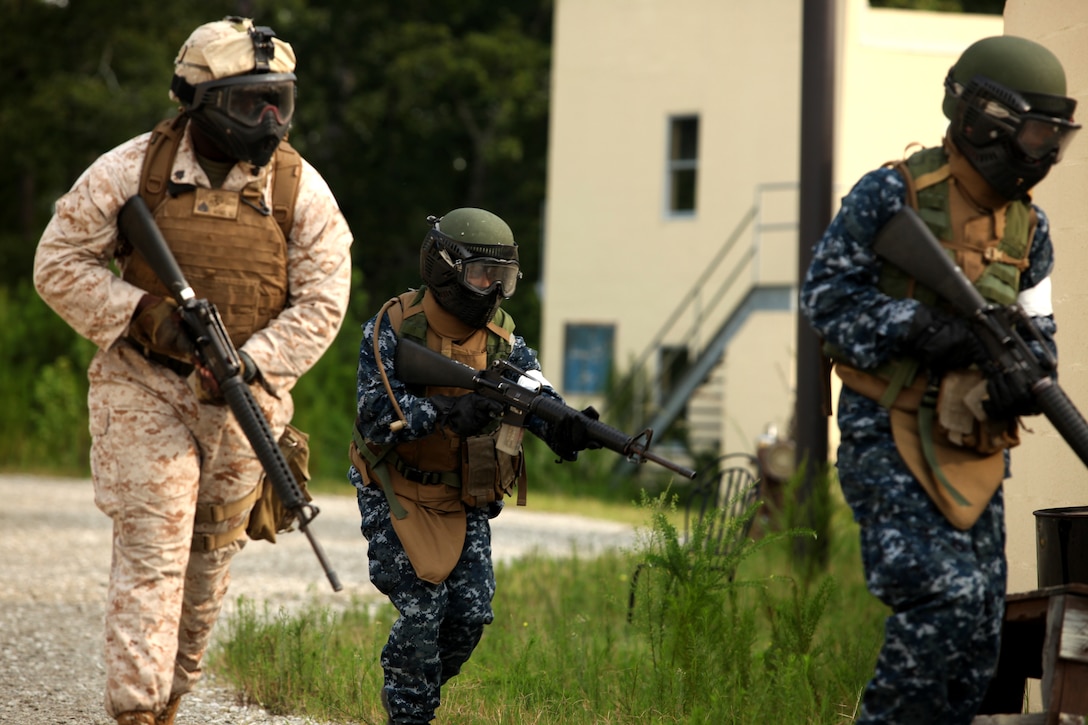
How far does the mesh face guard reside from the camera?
15.0 feet

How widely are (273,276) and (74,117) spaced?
23.1m

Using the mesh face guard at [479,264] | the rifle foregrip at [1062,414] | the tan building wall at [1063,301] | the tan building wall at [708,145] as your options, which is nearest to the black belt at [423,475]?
the mesh face guard at [479,264]

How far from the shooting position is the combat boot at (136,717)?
4.21m

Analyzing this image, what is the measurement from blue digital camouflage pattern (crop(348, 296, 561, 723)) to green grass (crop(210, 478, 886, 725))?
612 mm

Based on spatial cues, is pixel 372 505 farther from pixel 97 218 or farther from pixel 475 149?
pixel 475 149

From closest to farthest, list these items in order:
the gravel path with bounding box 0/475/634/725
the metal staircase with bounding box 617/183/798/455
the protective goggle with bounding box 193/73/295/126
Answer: the protective goggle with bounding box 193/73/295/126
the gravel path with bounding box 0/475/634/725
the metal staircase with bounding box 617/183/798/455

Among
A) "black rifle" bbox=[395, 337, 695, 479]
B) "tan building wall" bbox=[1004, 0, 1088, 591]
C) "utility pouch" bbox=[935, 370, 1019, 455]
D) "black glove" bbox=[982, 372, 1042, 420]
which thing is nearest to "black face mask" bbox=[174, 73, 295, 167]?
"black rifle" bbox=[395, 337, 695, 479]

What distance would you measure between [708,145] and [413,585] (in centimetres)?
1651

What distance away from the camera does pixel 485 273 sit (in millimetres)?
4594

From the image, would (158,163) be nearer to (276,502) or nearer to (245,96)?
(245,96)

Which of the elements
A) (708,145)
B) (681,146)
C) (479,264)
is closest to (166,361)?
(479,264)

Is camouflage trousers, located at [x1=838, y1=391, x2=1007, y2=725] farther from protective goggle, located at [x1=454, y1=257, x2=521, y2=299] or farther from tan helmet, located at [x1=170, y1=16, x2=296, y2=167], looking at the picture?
tan helmet, located at [x1=170, y1=16, x2=296, y2=167]

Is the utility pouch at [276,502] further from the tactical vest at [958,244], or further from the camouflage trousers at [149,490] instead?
the tactical vest at [958,244]

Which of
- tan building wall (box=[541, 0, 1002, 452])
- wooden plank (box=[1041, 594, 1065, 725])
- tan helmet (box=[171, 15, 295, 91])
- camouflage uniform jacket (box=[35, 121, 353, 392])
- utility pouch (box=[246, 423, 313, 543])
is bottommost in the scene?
wooden plank (box=[1041, 594, 1065, 725])
